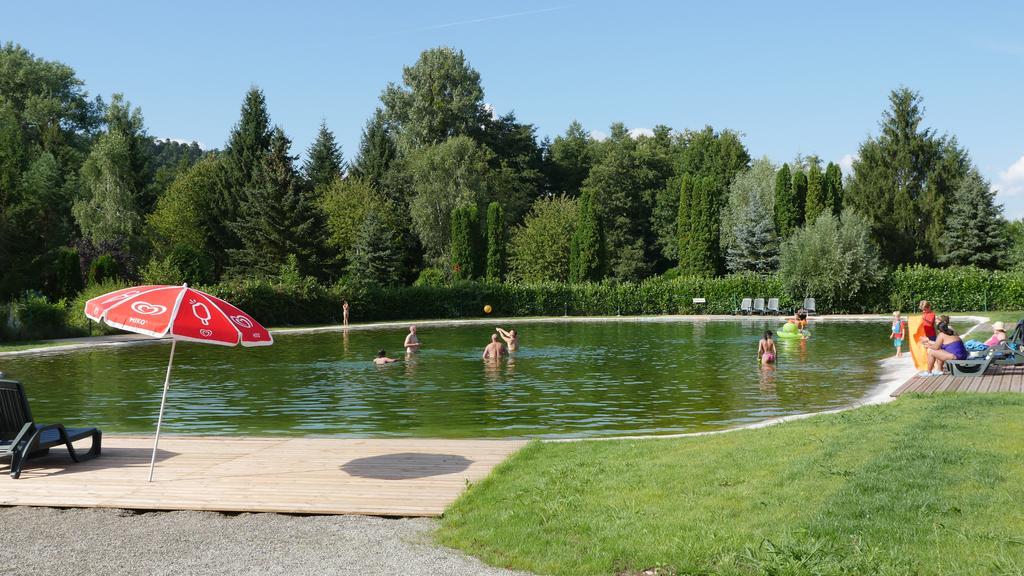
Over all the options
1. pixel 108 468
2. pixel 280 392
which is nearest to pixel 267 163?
pixel 280 392

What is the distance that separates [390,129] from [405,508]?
2816 inches


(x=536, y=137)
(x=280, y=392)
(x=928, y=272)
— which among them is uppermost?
(x=536, y=137)

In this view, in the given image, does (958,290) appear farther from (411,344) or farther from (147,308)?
(147,308)

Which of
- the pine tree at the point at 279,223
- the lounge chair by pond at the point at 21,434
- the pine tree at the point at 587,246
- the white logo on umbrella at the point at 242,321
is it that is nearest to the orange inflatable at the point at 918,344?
the white logo on umbrella at the point at 242,321

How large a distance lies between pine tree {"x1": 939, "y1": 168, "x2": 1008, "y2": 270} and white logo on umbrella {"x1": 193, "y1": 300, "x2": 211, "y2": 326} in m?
59.4

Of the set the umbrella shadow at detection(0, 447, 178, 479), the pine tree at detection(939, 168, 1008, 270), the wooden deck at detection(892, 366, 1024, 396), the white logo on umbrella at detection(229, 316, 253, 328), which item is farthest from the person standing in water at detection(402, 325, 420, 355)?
the pine tree at detection(939, 168, 1008, 270)

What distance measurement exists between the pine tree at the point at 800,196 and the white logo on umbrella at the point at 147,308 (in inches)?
2264

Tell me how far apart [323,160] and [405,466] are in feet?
218

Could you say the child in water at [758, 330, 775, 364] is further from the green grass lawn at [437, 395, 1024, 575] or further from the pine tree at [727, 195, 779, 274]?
the pine tree at [727, 195, 779, 274]

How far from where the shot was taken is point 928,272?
46.5 metres

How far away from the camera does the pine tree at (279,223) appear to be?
171 ft

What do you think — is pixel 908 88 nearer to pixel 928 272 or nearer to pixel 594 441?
pixel 928 272

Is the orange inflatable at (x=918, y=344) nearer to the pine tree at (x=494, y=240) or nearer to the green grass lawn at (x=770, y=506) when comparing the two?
the green grass lawn at (x=770, y=506)

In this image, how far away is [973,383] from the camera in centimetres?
1527
